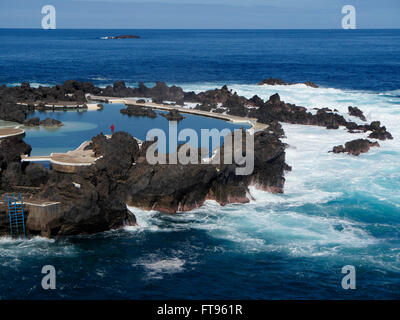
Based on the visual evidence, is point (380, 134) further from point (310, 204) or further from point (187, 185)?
point (187, 185)

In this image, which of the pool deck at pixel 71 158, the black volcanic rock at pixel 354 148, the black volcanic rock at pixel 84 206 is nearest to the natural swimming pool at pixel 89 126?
the pool deck at pixel 71 158

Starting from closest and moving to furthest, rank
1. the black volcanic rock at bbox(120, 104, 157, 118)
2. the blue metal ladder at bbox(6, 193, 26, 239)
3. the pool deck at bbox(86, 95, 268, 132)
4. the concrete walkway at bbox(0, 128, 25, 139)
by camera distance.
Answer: the blue metal ladder at bbox(6, 193, 26, 239), the concrete walkway at bbox(0, 128, 25, 139), the pool deck at bbox(86, 95, 268, 132), the black volcanic rock at bbox(120, 104, 157, 118)

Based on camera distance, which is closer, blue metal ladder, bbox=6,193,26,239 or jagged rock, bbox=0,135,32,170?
blue metal ladder, bbox=6,193,26,239

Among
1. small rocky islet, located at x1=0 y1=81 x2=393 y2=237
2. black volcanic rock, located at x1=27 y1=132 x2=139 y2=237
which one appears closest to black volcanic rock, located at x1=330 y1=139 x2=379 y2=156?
Answer: small rocky islet, located at x1=0 y1=81 x2=393 y2=237

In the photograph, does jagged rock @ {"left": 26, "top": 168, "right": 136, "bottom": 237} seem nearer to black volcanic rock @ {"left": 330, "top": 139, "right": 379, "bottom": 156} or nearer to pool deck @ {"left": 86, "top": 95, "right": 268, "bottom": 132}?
pool deck @ {"left": 86, "top": 95, "right": 268, "bottom": 132}

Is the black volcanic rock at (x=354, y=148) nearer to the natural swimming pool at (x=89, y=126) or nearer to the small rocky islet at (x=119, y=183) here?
the small rocky islet at (x=119, y=183)

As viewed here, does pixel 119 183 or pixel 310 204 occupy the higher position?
pixel 119 183

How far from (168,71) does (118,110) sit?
5526 cm

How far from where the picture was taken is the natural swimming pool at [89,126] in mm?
45544

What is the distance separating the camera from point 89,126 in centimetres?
5262

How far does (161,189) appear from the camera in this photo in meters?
34.5

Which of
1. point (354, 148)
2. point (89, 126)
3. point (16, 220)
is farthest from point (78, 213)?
point (354, 148)

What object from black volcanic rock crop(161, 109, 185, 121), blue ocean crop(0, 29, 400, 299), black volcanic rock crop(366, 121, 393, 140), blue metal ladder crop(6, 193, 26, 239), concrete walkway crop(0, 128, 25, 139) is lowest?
blue ocean crop(0, 29, 400, 299)

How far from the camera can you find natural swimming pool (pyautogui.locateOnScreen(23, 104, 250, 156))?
4554cm
